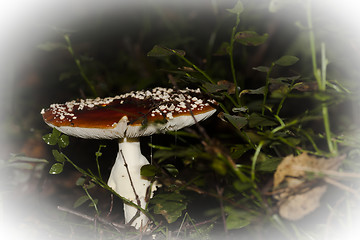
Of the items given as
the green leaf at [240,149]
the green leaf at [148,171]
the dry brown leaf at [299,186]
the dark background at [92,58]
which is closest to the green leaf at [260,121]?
the green leaf at [240,149]

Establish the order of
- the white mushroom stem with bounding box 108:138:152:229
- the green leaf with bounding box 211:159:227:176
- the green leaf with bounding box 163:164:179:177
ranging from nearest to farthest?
the green leaf with bounding box 211:159:227:176 → the green leaf with bounding box 163:164:179:177 → the white mushroom stem with bounding box 108:138:152:229

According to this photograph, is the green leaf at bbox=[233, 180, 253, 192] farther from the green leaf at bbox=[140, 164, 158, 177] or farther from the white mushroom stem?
the white mushroom stem

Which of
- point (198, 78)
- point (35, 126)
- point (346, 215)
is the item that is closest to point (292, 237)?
point (346, 215)

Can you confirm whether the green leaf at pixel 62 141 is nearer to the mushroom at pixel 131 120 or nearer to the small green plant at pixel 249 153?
the small green plant at pixel 249 153

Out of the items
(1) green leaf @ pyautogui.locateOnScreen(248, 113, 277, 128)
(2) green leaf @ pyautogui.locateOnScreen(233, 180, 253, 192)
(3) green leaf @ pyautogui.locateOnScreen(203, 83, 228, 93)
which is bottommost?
(2) green leaf @ pyautogui.locateOnScreen(233, 180, 253, 192)

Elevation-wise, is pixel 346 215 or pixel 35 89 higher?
pixel 346 215

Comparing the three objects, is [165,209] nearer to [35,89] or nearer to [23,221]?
[23,221]

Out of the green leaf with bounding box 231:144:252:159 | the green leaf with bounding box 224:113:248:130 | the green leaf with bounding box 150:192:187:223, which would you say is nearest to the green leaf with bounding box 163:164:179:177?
the green leaf with bounding box 150:192:187:223
